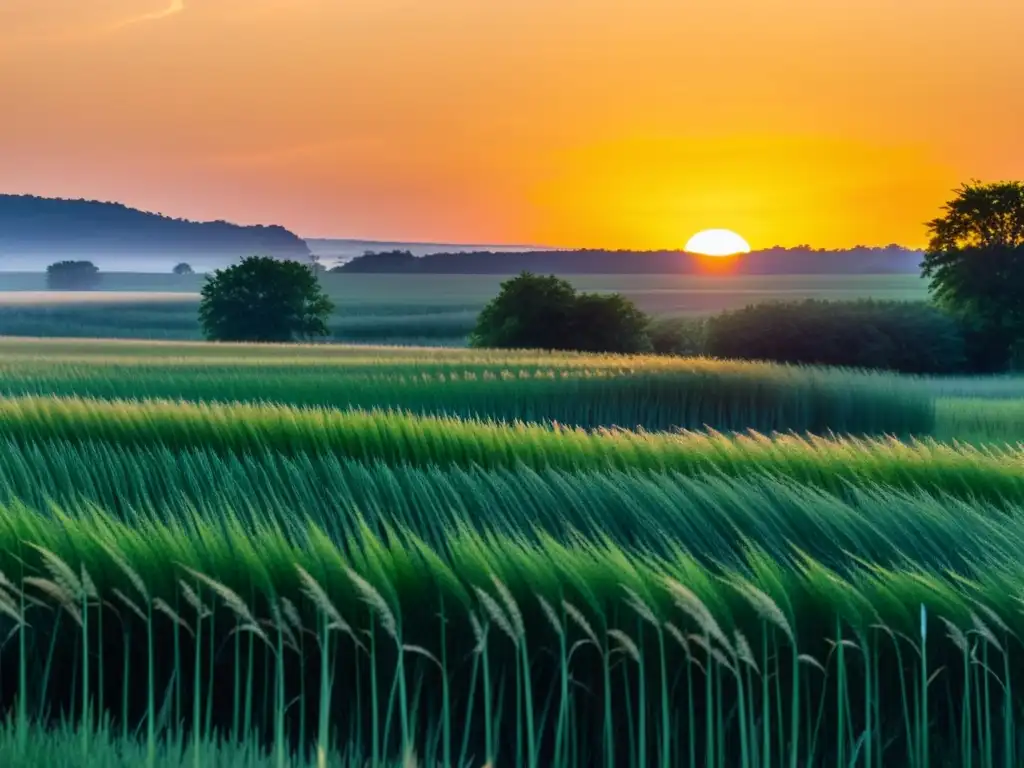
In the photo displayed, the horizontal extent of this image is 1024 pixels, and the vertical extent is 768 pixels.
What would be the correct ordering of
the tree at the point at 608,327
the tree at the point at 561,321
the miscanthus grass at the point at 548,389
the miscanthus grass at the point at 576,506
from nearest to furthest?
the miscanthus grass at the point at 576,506
the miscanthus grass at the point at 548,389
the tree at the point at 608,327
the tree at the point at 561,321

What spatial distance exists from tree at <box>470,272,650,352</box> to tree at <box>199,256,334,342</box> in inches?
469

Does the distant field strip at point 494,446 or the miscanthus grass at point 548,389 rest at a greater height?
the distant field strip at point 494,446

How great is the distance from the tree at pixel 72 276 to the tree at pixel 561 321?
6838 centimetres

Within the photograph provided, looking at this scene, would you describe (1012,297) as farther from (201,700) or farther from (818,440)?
(201,700)

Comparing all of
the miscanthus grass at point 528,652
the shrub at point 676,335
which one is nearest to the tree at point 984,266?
the shrub at point 676,335

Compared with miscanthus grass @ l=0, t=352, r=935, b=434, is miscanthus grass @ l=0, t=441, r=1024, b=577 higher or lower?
higher

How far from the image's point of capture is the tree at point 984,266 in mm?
43812

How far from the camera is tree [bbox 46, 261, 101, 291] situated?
333 feet

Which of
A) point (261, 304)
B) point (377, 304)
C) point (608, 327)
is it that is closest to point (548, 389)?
point (608, 327)

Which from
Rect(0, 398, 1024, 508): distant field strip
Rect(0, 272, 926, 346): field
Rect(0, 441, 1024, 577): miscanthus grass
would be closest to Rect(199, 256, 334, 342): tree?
Rect(0, 272, 926, 346): field

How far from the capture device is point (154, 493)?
247 inches

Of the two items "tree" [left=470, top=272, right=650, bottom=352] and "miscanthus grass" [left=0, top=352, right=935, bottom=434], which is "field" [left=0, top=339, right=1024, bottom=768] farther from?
"tree" [left=470, top=272, right=650, bottom=352]

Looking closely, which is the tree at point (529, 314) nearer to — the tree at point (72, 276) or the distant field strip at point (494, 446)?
the distant field strip at point (494, 446)

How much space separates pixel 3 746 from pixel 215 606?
1.09 m
